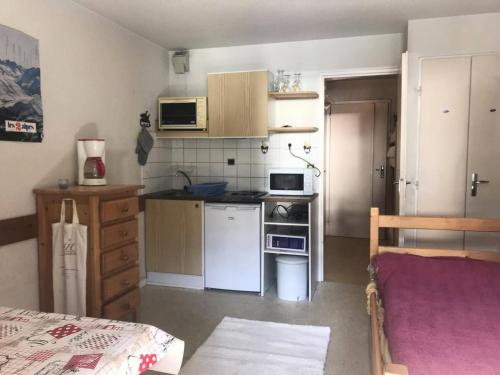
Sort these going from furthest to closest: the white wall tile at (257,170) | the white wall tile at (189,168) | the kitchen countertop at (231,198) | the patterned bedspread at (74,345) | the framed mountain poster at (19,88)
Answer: the white wall tile at (189,168)
the white wall tile at (257,170)
the kitchen countertop at (231,198)
the framed mountain poster at (19,88)
the patterned bedspread at (74,345)

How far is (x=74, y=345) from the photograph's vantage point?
3.92 feet

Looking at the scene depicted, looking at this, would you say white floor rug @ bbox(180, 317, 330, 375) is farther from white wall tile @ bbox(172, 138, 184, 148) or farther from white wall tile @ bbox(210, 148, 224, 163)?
white wall tile @ bbox(172, 138, 184, 148)

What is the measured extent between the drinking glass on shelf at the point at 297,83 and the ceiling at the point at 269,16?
340mm

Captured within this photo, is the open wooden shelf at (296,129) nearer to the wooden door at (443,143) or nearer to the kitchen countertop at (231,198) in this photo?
the kitchen countertop at (231,198)

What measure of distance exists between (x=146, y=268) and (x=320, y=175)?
6.19ft

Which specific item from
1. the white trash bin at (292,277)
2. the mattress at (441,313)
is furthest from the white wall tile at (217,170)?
A: the mattress at (441,313)

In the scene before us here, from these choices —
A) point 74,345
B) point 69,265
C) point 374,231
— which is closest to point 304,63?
point 374,231

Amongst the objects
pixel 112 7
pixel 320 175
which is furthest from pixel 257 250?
pixel 112 7

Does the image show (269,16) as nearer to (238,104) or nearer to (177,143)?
(238,104)

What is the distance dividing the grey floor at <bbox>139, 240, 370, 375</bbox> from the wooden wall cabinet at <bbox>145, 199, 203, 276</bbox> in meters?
0.23

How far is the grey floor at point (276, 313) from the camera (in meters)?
2.61

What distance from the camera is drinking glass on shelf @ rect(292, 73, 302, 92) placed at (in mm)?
3777

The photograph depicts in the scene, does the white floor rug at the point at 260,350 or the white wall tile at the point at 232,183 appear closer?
the white floor rug at the point at 260,350

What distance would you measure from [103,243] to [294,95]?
2.22 m
